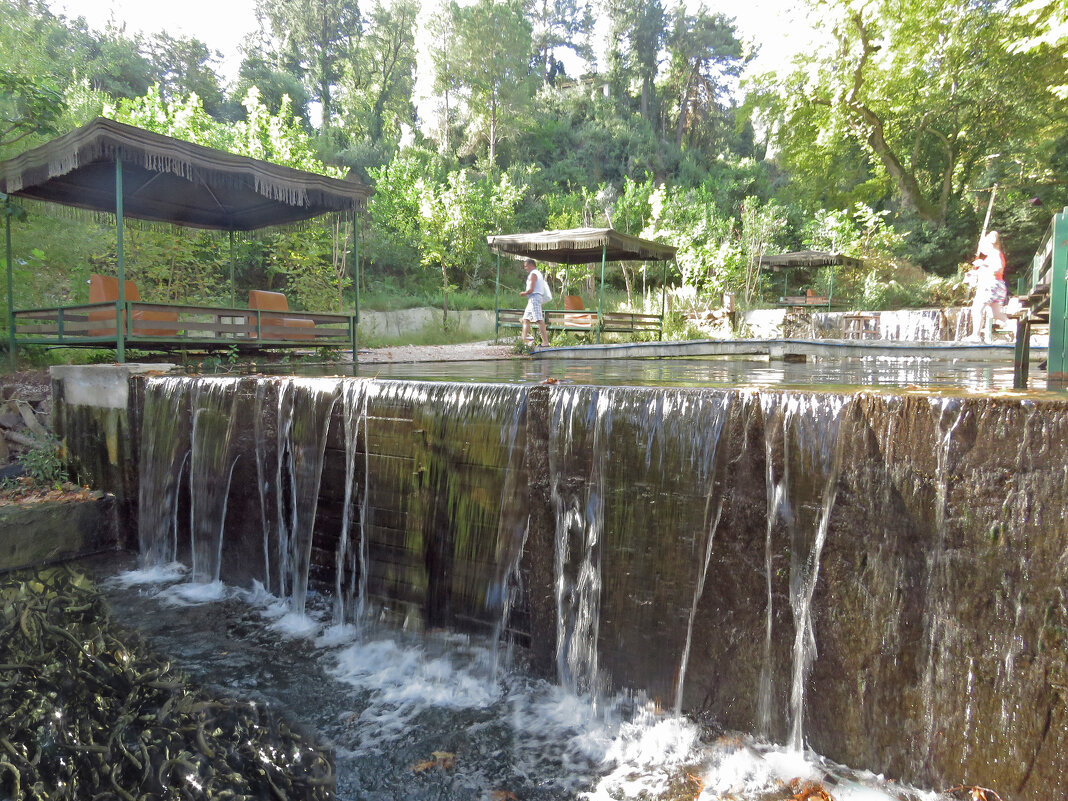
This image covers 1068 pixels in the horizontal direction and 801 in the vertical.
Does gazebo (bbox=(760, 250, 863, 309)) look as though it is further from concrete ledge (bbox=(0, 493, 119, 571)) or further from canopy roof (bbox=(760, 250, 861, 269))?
concrete ledge (bbox=(0, 493, 119, 571))

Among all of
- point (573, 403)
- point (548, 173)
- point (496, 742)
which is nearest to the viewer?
point (496, 742)

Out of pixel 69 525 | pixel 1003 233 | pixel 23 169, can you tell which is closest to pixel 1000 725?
pixel 69 525

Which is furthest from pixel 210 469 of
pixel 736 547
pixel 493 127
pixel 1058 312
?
pixel 493 127

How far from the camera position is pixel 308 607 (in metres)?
4.98

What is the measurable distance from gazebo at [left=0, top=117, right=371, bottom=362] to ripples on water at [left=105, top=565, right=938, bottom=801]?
4.25m

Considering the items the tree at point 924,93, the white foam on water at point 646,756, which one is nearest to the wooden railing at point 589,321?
the tree at point 924,93

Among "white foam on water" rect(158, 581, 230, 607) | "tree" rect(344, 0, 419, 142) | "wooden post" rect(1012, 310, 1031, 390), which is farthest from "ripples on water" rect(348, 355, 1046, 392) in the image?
"tree" rect(344, 0, 419, 142)

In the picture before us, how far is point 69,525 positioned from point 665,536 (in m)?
5.74

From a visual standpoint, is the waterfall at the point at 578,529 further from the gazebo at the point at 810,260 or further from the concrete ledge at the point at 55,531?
the gazebo at the point at 810,260

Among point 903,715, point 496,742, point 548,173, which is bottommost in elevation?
point 496,742

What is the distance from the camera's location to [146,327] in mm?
7684

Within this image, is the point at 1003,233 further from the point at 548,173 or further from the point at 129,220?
the point at 129,220

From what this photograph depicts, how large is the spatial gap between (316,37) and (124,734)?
45174 millimetres

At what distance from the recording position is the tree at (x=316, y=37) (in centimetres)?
3950
